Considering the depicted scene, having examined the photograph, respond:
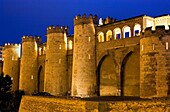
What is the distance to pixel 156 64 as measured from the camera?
23.7m

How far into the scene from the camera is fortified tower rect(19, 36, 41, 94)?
1699 inches

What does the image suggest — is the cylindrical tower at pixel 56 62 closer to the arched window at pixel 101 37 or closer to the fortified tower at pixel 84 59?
the fortified tower at pixel 84 59

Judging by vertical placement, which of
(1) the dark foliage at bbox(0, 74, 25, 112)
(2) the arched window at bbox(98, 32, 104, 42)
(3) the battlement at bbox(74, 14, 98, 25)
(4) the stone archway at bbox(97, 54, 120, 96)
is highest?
(3) the battlement at bbox(74, 14, 98, 25)

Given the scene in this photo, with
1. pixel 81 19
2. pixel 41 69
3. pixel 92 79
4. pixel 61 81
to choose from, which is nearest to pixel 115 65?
pixel 92 79

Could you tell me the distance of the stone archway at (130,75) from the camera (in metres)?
27.4

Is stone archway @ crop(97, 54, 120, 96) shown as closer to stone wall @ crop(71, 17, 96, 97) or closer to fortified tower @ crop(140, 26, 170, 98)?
stone wall @ crop(71, 17, 96, 97)

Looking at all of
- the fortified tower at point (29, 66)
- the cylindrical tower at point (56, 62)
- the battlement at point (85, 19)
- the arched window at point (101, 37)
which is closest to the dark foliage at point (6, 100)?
the cylindrical tower at point (56, 62)

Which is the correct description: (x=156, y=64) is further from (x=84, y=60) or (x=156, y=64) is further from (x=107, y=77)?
(x=84, y=60)

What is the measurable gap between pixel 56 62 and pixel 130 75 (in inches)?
435

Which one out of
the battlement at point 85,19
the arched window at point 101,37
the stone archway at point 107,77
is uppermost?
the battlement at point 85,19

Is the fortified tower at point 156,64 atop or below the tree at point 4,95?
atop

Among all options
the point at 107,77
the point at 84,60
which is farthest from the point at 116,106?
the point at 84,60

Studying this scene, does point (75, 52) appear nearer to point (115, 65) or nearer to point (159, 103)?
point (115, 65)

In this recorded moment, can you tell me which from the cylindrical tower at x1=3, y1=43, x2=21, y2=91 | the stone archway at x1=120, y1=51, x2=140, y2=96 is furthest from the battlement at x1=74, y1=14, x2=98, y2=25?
the cylindrical tower at x1=3, y1=43, x2=21, y2=91
